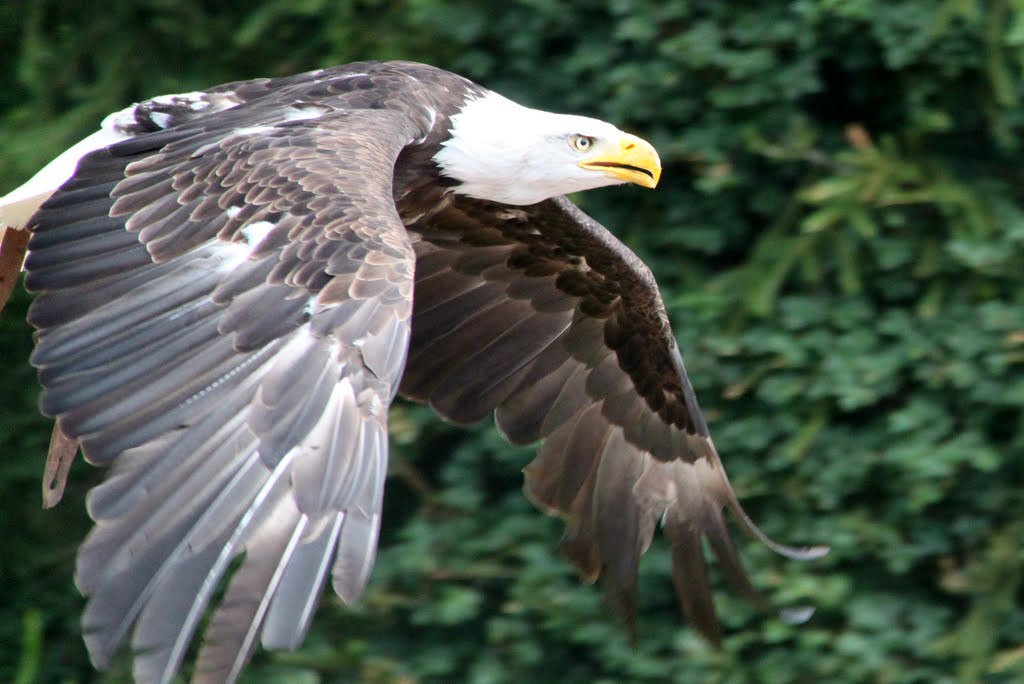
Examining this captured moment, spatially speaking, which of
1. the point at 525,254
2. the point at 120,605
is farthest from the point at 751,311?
the point at 120,605

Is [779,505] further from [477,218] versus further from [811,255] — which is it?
[477,218]

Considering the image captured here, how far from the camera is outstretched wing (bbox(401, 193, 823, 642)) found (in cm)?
468

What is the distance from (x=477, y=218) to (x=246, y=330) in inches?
52.5

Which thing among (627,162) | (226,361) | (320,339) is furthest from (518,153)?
(226,361)

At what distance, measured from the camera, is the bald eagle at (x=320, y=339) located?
3.18m

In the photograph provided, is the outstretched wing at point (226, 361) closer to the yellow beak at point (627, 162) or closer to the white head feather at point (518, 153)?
the white head feather at point (518, 153)

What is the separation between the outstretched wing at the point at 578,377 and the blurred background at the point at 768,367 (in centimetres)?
52

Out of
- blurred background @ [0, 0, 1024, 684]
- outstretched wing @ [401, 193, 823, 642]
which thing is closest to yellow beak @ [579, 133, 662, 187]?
outstretched wing @ [401, 193, 823, 642]

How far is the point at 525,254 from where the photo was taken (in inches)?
189

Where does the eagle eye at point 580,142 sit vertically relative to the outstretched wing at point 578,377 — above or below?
above

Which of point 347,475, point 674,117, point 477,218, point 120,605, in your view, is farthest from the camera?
point 674,117

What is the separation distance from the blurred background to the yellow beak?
3.31 ft

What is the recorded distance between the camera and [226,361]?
3457mm

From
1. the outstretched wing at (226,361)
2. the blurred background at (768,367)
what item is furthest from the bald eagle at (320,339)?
the blurred background at (768,367)
